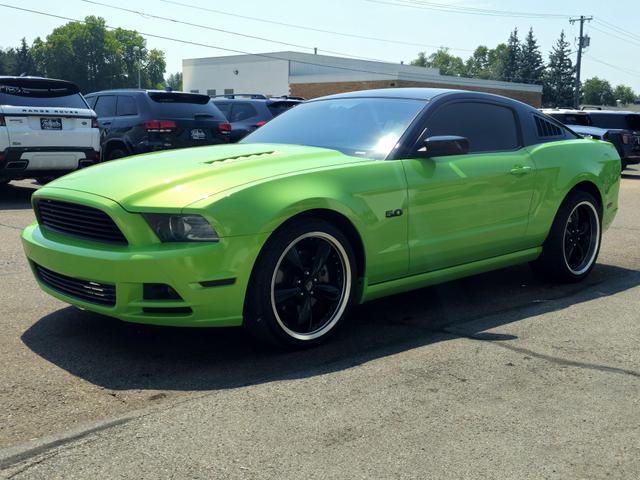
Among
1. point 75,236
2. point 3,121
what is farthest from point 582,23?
point 75,236

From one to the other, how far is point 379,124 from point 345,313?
57.4 inches

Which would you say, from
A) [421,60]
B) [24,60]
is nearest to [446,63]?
[421,60]

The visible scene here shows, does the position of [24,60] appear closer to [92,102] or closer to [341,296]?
[92,102]

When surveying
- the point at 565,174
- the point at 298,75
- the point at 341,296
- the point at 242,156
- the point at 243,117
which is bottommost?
the point at 341,296

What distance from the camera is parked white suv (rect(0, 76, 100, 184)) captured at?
33.7 feet

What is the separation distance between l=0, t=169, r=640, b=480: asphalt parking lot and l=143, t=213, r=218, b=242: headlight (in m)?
0.71

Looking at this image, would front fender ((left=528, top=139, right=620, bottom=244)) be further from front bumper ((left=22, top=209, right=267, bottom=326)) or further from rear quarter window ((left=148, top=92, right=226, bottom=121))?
rear quarter window ((left=148, top=92, right=226, bottom=121))

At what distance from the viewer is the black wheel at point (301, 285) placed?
4113 millimetres

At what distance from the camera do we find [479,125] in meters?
5.65

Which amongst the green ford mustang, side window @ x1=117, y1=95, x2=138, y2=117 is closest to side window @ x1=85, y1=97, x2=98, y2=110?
side window @ x1=117, y1=95, x2=138, y2=117

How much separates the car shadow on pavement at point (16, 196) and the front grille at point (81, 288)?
633cm

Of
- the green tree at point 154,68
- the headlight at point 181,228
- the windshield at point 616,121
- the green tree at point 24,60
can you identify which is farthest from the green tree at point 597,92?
the headlight at point 181,228

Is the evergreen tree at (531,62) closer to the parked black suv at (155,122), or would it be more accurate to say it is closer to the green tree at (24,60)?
the green tree at (24,60)

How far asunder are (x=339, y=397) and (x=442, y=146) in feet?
6.57
